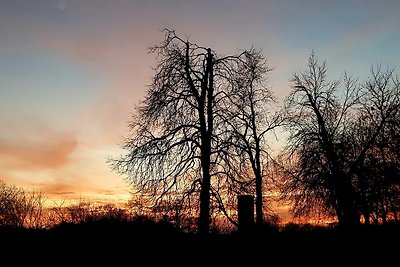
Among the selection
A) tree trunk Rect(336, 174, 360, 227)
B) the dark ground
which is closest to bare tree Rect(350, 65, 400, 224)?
tree trunk Rect(336, 174, 360, 227)

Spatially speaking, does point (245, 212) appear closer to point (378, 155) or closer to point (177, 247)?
point (177, 247)

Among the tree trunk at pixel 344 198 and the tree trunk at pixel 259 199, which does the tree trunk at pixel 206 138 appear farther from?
the tree trunk at pixel 344 198

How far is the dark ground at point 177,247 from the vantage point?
332 inches

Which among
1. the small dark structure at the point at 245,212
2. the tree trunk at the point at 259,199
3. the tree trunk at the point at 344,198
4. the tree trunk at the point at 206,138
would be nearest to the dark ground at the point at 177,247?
the small dark structure at the point at 245,212

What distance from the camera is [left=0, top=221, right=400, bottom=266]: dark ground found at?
844 cm

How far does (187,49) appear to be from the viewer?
19.1 metres

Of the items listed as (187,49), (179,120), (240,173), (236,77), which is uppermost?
(187,49)

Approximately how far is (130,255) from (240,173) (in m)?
10.4

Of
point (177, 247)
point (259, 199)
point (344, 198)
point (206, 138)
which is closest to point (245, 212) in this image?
point (177, 247)

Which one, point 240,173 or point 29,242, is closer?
point 29,242

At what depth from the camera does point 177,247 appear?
913 centimetres

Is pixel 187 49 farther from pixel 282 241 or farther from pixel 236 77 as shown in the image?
pixel 282 241

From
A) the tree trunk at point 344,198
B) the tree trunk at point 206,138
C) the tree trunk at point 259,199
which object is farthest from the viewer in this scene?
the tree trunk at point 344,198

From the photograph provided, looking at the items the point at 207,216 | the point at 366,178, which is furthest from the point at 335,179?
the point at 207,216
